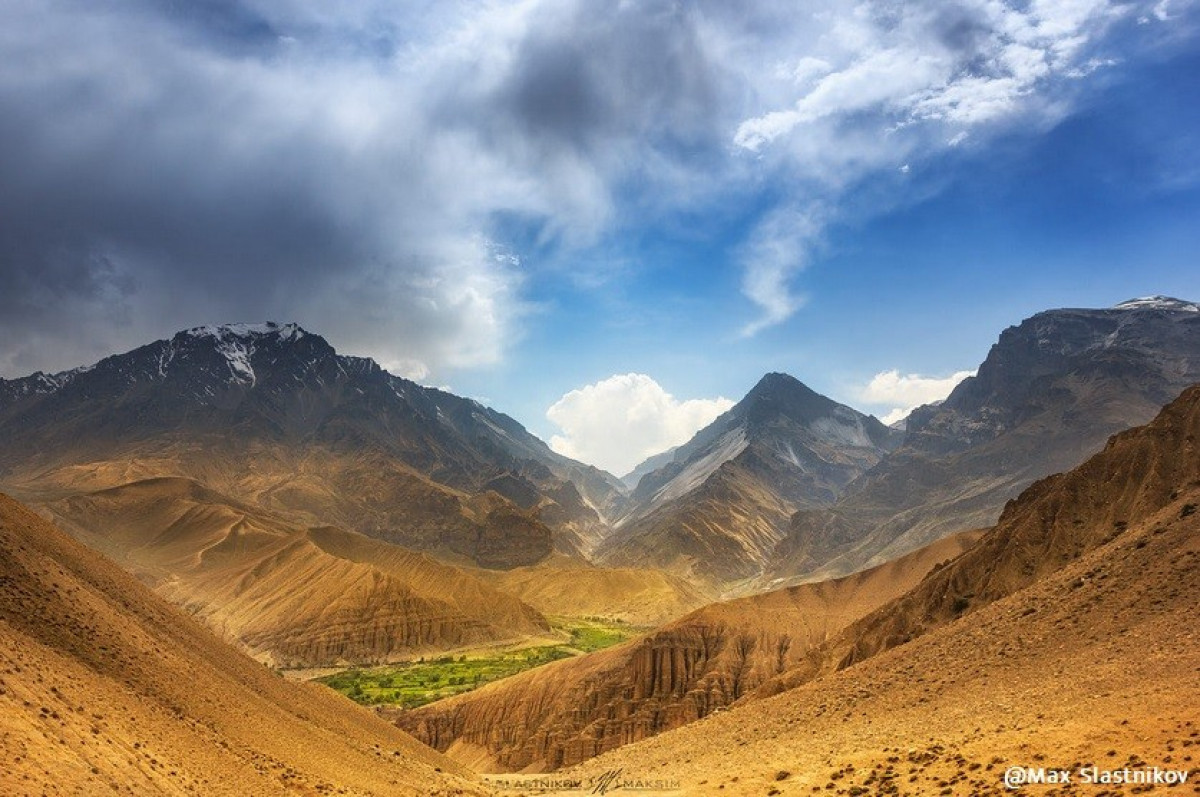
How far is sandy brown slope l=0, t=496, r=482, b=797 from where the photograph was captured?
19875mm

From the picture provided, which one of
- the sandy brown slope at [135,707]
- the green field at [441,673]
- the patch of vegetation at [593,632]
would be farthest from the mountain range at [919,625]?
the patch of vegetation at [593,632]

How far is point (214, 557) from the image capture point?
175375 millimetres

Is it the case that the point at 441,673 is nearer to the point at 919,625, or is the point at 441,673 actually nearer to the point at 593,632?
the point at 593,632

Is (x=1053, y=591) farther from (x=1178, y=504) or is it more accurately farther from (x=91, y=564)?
(x=91, y=564)

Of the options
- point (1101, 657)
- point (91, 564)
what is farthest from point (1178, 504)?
point (91, 564)

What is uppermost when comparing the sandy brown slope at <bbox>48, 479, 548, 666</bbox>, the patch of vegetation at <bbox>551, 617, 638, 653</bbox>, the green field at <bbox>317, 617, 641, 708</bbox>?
the sandy brown slope at <bbox>48, 479, 548, 666</bbox>

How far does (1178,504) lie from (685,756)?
29.4m

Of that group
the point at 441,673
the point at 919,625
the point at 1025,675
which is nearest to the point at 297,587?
the point at 441,673

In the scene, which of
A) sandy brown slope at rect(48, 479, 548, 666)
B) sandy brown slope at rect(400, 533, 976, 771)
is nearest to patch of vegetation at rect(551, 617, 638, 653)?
sandy brown slope at rect(48, 479, 548, 666)

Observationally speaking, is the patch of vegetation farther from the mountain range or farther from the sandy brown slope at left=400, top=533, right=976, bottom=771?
the mountain range

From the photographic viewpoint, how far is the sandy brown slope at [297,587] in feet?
468

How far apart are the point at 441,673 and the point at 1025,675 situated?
111015 millimetres

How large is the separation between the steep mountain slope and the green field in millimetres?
64961

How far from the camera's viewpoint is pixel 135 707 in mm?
24797
